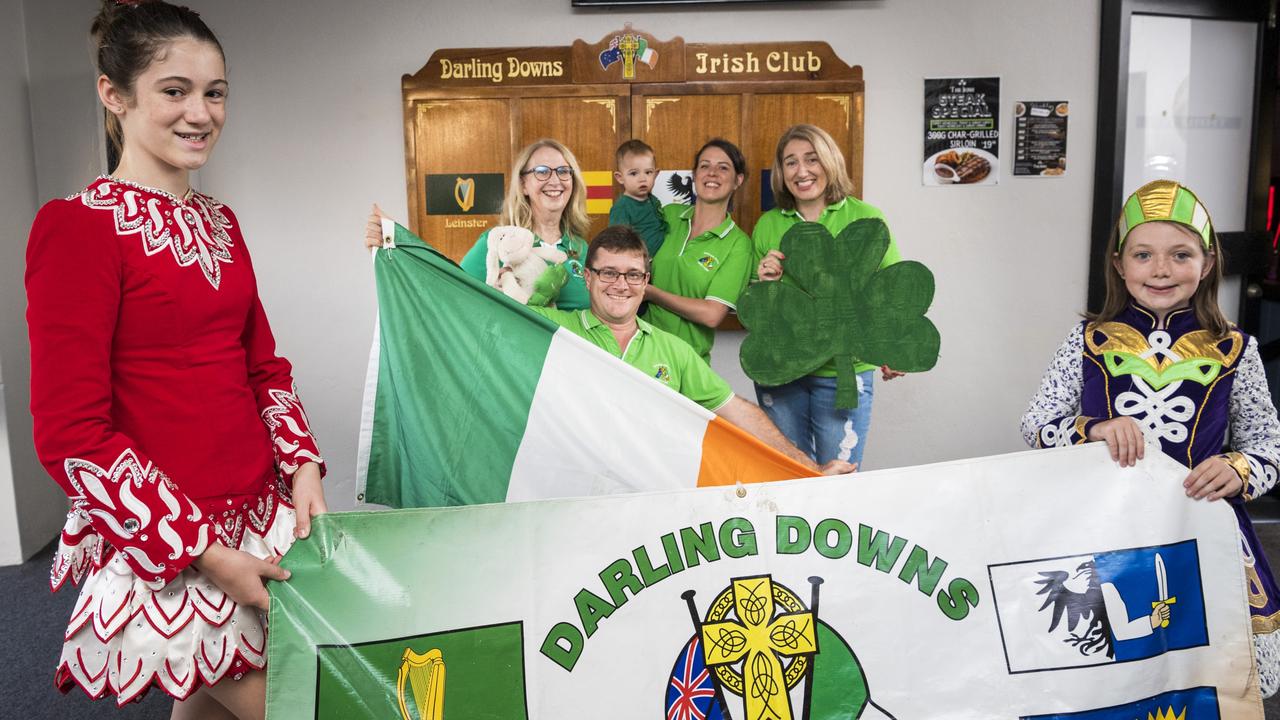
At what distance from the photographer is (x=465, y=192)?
387cm

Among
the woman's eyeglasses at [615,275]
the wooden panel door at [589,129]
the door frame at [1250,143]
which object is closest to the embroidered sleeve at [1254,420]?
the woman's eyeglasses at [615,275]

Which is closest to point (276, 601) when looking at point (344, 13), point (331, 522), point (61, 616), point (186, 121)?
point (331, 522)

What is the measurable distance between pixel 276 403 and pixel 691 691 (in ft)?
2.56

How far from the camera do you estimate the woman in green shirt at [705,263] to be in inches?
120

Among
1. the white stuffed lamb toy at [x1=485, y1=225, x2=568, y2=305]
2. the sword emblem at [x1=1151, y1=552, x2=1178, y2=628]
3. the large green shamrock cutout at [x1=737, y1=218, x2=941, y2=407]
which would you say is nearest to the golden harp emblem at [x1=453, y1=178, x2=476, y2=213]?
the white stuffed lamb toy at [x1=485, y1=225, x2=568, y2=305]

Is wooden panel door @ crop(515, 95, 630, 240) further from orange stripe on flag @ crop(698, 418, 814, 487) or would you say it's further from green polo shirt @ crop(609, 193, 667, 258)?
orange stripe on flag @ crop(698, 418, 814, 487)

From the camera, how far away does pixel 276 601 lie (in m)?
1.42

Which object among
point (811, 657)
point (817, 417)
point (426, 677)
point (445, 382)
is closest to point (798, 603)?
point (811, 657)

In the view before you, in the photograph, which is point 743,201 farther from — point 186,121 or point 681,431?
point 186,121

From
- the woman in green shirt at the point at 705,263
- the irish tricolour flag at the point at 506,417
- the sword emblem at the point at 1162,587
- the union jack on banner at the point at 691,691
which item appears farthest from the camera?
the woman in green shirt at the point at 705,263

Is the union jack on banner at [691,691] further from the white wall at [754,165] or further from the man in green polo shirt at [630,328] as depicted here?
the white wall at [754,165]

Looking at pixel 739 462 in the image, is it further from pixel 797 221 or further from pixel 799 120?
pixel 799 120

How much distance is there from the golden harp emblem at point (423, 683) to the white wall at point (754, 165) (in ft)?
8.60

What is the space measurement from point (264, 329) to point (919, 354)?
59.7 inches
